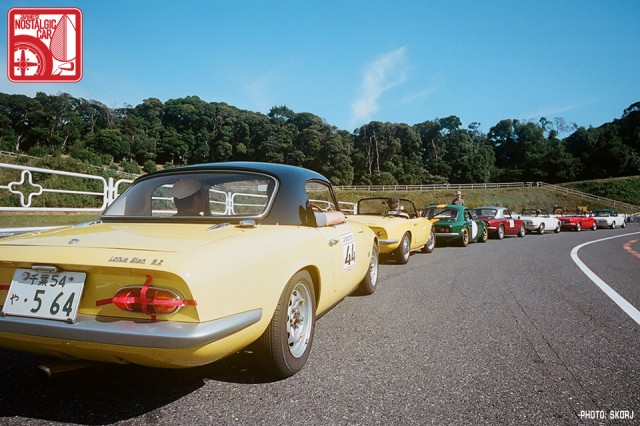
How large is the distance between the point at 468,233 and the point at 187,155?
89631 millimetres

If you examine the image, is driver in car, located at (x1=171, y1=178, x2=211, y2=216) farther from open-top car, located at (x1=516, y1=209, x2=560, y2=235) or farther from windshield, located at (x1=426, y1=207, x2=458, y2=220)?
open-top car, located at (x1=516, y1=209, x2=560, y2=235)

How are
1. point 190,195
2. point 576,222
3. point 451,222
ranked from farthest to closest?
point 576,222, point 451,222, point 190,195

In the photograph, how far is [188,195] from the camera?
3164 millimetres

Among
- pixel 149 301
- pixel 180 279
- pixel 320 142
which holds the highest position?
pixel 320 142

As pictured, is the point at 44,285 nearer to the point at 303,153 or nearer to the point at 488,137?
the point at 303,153

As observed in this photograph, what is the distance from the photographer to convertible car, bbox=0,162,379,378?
1.91 meters

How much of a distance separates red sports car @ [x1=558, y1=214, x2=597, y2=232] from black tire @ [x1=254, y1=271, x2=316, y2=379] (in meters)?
22.6

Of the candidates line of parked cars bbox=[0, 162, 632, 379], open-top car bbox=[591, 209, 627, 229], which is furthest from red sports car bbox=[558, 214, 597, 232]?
line of parked cars bbox=[0, 162, 632, 379]

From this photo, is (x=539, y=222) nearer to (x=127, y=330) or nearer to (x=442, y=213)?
(x=442, y=213)

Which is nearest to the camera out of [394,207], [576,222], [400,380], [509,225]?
[400,380]

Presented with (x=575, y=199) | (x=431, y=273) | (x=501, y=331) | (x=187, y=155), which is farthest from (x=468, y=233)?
(x=187, y=155)

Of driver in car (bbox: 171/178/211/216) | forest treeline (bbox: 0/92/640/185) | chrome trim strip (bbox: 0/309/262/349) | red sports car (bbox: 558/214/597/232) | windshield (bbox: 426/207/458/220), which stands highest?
forest treeline (bbox: 0/92/640/185)

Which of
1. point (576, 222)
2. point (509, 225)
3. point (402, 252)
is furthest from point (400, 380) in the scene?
point (576, 222)

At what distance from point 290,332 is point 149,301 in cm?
106
